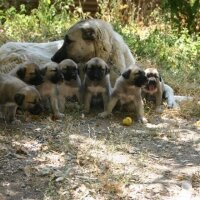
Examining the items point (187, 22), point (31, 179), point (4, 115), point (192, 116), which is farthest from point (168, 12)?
point (31, 179)

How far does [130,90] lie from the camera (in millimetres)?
7160

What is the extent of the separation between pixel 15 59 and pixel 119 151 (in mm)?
2548

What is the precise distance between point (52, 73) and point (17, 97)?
0.90 m

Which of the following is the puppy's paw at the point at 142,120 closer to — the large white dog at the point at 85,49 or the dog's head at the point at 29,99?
the large white dog at the point at 85,49

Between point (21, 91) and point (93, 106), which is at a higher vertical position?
point (21, 91)

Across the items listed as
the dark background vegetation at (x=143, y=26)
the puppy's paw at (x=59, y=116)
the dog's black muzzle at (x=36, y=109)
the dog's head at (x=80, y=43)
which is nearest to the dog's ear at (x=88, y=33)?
the dog's head at (x=80, y=43)

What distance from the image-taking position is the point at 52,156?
5754mm

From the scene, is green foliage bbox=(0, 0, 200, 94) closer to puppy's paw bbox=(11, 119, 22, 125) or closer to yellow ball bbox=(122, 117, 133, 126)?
yellow ball bbox=(122, 117, 133, 126)

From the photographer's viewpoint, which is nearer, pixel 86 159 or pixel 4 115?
pixel 86 159

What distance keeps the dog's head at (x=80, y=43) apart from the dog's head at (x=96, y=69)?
57 cm

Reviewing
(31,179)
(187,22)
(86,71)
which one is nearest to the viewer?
(31,179)

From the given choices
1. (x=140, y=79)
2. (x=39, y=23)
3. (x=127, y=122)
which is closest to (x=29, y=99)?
(x=127, y=122)

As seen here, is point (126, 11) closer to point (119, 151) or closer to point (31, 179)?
point (119, 151)

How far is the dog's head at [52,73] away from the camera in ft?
23.1
